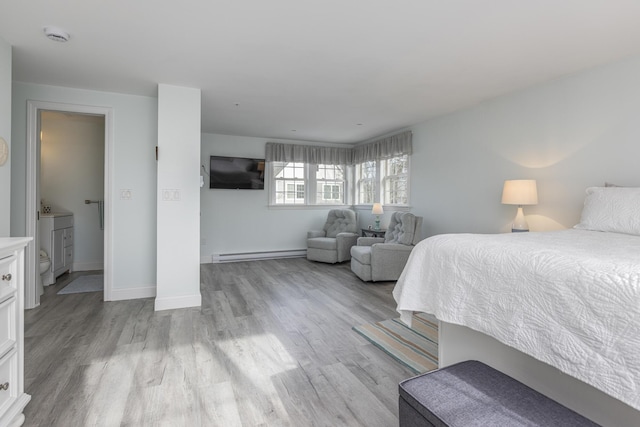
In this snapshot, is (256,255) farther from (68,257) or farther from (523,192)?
(523,192)

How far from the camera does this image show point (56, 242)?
421 centimetres

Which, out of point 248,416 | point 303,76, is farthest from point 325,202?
point 248,416

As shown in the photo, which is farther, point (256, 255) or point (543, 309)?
point (256, 255)

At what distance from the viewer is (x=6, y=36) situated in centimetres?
229

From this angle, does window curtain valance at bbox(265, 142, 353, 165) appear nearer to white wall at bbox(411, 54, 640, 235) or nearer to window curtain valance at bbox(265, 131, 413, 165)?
window curtain valance at bbox(265, 131, 413, 165)

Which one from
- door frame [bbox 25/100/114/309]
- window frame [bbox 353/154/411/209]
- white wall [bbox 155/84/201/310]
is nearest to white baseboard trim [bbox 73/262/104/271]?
door frame [bbox 25/100/114/309]

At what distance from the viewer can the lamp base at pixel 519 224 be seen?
3.20m

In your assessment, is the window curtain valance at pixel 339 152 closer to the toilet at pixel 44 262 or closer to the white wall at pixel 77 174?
the white wall at pixel 77 174

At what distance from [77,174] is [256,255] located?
10.3ft

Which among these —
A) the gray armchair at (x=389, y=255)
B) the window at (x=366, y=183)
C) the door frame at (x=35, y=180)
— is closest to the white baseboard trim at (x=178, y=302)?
the door frame at (x=35, y=180)

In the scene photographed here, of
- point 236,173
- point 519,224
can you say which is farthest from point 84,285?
point 519,224

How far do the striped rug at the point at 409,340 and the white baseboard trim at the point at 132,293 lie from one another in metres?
2.47

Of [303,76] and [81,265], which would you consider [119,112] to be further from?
[81,265]

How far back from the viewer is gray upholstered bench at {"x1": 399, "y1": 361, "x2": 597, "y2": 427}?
37.8 inches
